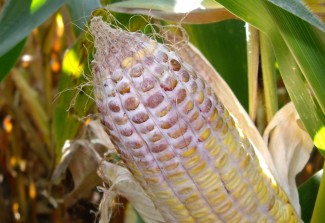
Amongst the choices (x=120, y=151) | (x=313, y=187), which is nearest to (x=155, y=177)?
(x=120, y=151)

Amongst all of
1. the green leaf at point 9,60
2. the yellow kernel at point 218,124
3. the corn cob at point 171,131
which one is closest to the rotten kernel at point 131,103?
the corn cob at point 171,131

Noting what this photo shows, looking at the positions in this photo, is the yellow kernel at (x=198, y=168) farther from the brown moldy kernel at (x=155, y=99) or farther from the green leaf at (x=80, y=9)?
the green leaf at (x=80, y=9)

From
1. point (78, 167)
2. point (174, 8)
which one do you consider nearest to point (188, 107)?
point (174, 8)

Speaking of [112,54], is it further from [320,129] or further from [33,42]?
[33,42]

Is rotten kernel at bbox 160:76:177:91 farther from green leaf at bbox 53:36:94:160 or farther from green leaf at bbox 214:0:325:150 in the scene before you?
green leaf at bbox 53:36:94:160

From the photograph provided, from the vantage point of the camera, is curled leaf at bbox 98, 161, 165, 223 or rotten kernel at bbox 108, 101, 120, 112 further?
curled leaf at bbox 98, 161, 165, 223

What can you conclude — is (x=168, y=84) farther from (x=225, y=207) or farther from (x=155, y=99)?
(x=225, y=207)

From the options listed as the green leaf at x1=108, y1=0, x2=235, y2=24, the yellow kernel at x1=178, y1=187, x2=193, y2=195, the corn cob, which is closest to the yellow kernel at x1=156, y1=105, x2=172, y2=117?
the corn cob
